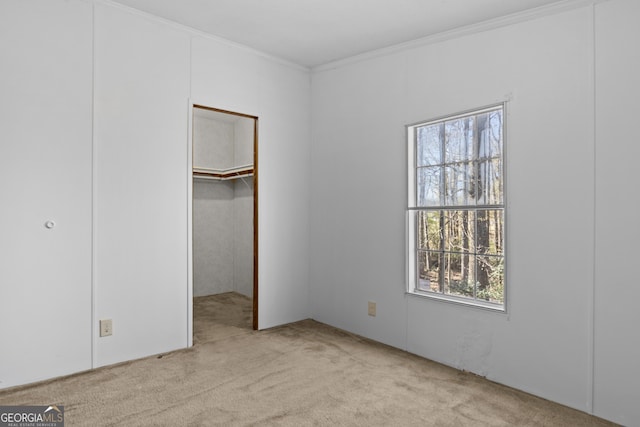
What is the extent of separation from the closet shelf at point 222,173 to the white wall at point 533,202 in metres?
1.73

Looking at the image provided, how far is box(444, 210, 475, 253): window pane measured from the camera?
308 cm

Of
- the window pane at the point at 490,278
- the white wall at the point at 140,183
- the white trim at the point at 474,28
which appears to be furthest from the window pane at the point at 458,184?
the white wall at the point at 140,183

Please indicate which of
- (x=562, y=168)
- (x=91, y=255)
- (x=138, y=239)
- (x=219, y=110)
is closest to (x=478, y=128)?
(x=562, y=168)

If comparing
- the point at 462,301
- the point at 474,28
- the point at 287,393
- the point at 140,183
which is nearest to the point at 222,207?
the point at 140,183

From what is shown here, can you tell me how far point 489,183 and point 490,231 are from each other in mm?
354

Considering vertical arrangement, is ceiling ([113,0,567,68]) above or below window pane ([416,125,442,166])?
above

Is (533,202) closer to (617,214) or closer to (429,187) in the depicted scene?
(617,214)

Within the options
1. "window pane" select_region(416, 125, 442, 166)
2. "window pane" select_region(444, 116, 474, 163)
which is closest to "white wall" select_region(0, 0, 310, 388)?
"window pane" select_region(416, 125, 442, 166)

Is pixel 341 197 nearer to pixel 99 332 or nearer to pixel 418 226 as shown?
pixel 418 226

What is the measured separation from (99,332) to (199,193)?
8.44 ft

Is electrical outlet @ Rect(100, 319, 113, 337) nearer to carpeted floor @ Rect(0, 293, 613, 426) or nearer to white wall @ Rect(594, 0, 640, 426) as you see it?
carpeted floor @ Rect(0, 293, 613, 426)

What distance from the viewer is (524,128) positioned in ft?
9.00

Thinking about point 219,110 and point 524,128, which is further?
point 219,110

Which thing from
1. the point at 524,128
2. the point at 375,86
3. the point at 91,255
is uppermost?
the point at 375,86
